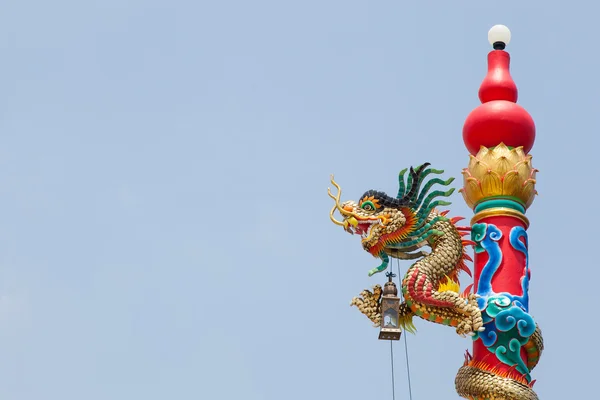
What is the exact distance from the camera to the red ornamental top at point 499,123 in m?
27.5

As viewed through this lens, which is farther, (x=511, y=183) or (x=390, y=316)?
(x=511, y=183)

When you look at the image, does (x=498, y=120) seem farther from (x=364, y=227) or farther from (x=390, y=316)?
(x=390, y=316)

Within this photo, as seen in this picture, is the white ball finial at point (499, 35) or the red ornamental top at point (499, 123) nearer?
the red ornamental top at point (499, 123)

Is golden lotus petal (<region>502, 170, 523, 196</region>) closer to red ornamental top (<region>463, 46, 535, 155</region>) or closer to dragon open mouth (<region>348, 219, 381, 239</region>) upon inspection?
red ornamental top (<region>463, 46, 535, 155</region>)

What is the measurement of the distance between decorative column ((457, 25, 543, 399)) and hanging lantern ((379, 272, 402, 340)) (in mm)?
1023

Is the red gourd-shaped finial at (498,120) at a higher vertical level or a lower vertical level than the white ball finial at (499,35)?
lower

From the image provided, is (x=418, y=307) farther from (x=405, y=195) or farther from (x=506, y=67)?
(x=506, y=67)

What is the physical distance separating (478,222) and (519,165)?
36.3 inches

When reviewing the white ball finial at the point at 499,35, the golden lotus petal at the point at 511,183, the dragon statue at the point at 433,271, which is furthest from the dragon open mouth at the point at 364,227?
the white ball finial at the point at 499,35

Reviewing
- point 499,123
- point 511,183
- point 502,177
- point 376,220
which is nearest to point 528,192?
point 511,183

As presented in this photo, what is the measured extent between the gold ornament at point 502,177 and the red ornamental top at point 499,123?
176 mm

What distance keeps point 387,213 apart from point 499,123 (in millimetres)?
2005

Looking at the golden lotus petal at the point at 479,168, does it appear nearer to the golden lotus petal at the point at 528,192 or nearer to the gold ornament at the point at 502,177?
the gold ornament at the point at 502,177

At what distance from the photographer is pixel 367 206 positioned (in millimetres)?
27078
